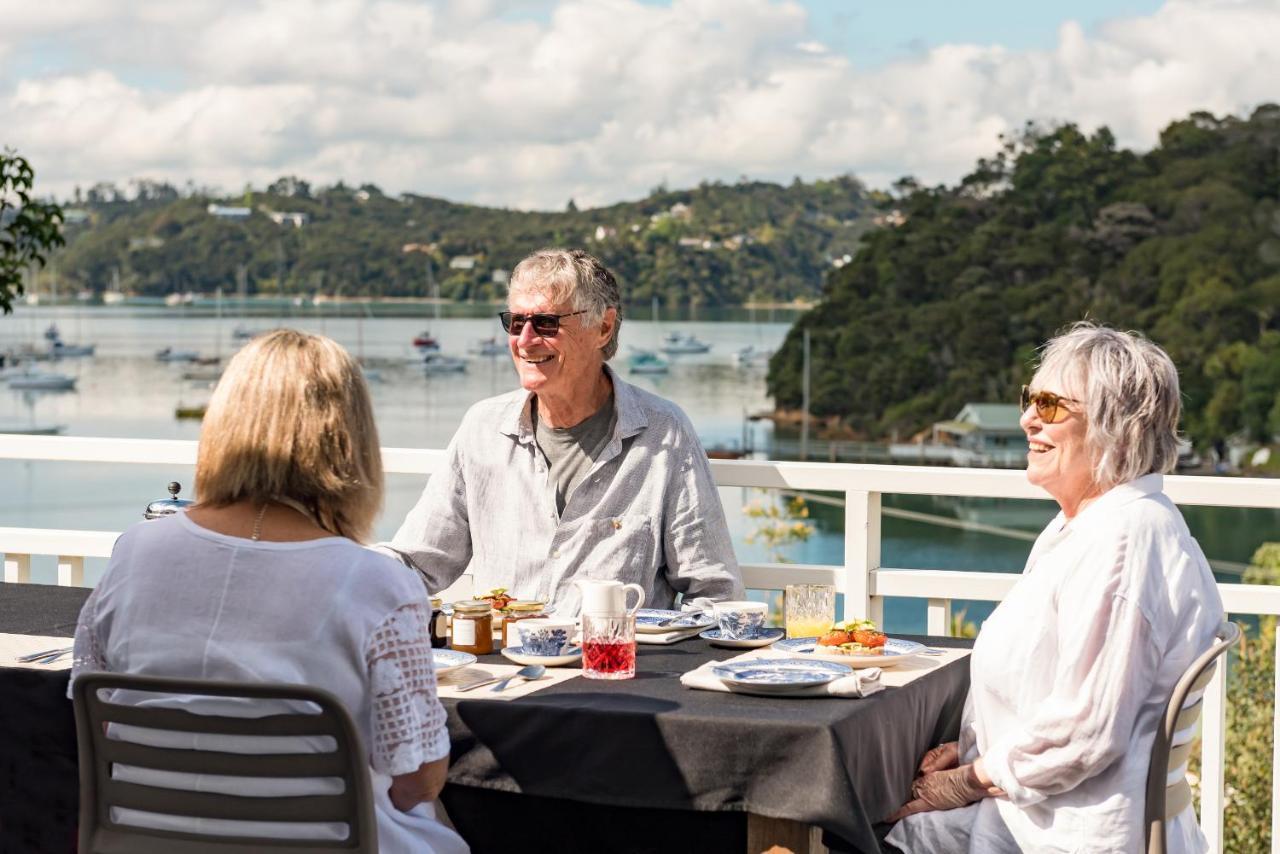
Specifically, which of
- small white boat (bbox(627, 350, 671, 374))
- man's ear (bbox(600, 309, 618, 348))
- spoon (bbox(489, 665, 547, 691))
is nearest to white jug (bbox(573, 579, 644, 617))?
spoon (bbox(489, 665, 547, 691))

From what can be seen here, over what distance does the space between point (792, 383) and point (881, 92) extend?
1587cm

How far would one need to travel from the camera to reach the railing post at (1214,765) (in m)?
2.90

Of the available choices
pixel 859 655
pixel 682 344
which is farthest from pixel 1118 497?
pixel 682 344

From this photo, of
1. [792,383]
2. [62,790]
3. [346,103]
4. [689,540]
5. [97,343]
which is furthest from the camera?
[346,103]

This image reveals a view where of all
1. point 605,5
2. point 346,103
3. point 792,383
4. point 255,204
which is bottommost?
point 792,383

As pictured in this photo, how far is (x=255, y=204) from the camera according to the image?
50.5 metres

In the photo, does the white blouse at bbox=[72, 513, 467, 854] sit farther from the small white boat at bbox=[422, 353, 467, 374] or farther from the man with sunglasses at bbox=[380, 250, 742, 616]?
the small white boat at bbox=[422, 353, 467, 374]

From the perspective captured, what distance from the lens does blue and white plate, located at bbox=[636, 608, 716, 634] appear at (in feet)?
8.39

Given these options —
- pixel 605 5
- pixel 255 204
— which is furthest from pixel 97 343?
pixel 605 5

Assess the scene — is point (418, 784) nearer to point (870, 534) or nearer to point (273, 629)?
point (273, 629)

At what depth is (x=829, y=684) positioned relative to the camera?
212cm

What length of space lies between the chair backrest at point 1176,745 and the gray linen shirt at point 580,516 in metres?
1.01

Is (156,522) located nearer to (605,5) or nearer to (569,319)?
(569,319)

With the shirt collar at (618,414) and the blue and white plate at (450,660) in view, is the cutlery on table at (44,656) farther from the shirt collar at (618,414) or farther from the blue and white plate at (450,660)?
the shirt collar at (618,414)
